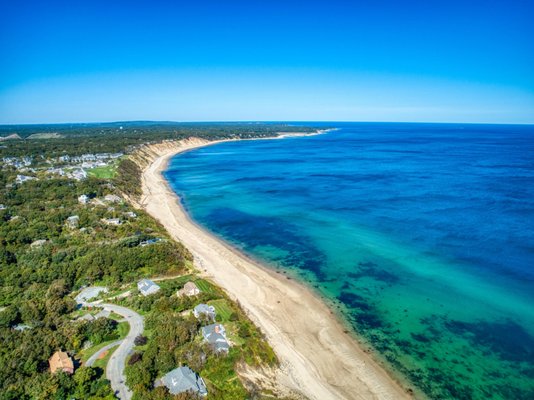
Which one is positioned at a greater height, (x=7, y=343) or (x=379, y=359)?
(x=7, y=343)

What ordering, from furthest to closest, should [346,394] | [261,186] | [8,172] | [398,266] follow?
[261,186], [8,172], [398,266], [346,394]

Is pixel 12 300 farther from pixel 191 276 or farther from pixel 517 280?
pixel 517 280

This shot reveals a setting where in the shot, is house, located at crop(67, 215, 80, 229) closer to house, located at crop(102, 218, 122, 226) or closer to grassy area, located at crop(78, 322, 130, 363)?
house, located at crop(102, 218, 122, 226)

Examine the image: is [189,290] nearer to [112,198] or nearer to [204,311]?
[204,311]

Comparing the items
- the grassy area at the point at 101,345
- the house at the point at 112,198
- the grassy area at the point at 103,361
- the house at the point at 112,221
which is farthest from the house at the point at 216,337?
the house at the point at 112,198

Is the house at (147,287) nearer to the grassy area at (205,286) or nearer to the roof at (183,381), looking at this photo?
the grassy area at (205,286)

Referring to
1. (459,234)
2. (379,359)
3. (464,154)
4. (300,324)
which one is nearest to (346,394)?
(379,359)
